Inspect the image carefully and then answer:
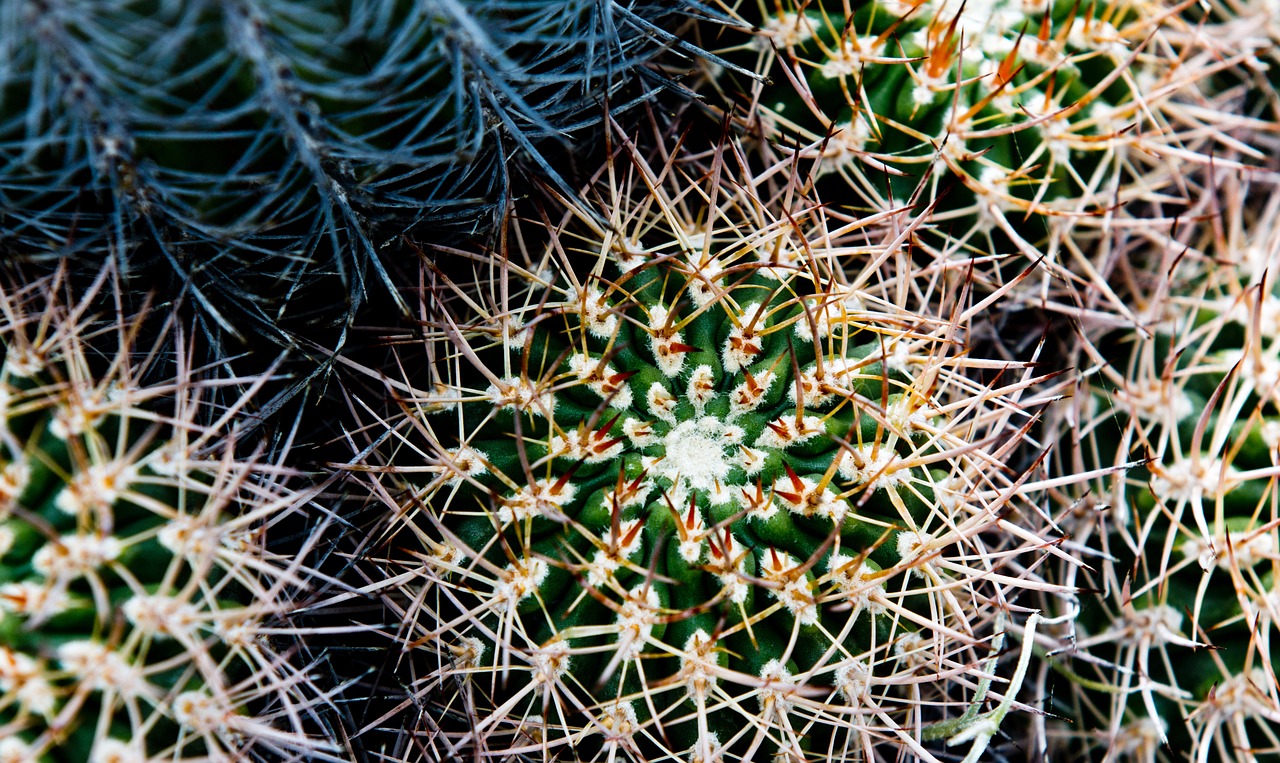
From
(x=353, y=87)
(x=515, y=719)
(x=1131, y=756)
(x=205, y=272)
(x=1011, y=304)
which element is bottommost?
(x=1131, y=756)

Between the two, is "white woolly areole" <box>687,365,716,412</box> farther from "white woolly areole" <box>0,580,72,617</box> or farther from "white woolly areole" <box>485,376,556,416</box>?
"white woolly areole" <box>0,580,72,617</box>

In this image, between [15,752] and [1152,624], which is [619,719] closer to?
[15,752]

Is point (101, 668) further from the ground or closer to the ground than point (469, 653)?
further from the ground

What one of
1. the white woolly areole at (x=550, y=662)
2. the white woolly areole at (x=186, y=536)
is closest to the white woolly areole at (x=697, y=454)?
the white woolly areole at (x=550, y=662)

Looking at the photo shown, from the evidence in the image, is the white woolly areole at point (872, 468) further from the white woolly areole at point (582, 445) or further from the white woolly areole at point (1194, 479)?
the white woolly areole at point (1194, 479)

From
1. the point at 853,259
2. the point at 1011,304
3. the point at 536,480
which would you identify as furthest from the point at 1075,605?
the point at 536,480

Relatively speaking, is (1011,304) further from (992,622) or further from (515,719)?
(515,719)

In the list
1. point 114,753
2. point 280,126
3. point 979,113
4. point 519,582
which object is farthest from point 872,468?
point 114,753
